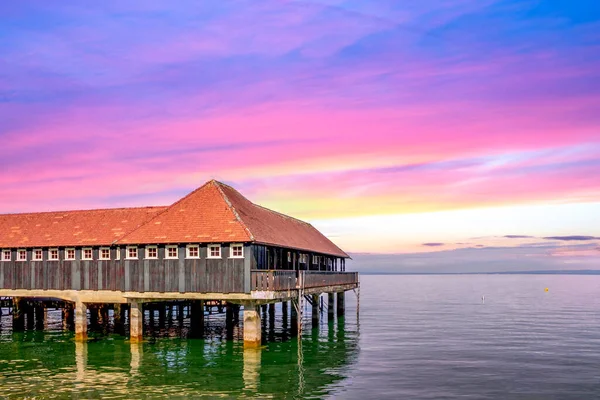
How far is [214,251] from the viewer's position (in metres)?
39.0

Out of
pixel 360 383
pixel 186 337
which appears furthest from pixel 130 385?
pixel 186 337

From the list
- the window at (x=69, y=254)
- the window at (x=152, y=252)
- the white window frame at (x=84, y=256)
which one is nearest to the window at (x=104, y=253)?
Answer: the white window frame at (x=84, y=256)

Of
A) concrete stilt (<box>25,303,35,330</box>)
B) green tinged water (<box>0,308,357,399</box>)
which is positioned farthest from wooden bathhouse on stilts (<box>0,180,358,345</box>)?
concrete stilt (<box>25,303,35,330</box>)

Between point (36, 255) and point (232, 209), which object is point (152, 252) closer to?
point (232, 209)

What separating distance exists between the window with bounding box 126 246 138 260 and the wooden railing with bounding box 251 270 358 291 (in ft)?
27.4

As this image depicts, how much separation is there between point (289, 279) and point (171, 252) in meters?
7.43

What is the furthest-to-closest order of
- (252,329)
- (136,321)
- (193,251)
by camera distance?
1. (136,321)
2. (193,251)
3. (252,329)

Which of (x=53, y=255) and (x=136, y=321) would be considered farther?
(x=53, y=255)

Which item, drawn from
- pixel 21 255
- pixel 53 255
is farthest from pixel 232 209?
pixel 21 255

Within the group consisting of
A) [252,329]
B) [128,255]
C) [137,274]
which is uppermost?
[128,255]

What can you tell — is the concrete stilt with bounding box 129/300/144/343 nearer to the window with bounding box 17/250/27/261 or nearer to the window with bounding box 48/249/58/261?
the window with bounding box 48/249/58/261

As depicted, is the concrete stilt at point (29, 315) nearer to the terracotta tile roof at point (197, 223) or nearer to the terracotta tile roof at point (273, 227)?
the terracotta tile roof at point (197, 223)

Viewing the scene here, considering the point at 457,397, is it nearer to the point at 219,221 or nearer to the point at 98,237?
the point at 219,221

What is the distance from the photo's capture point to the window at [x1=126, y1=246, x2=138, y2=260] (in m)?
41.4
